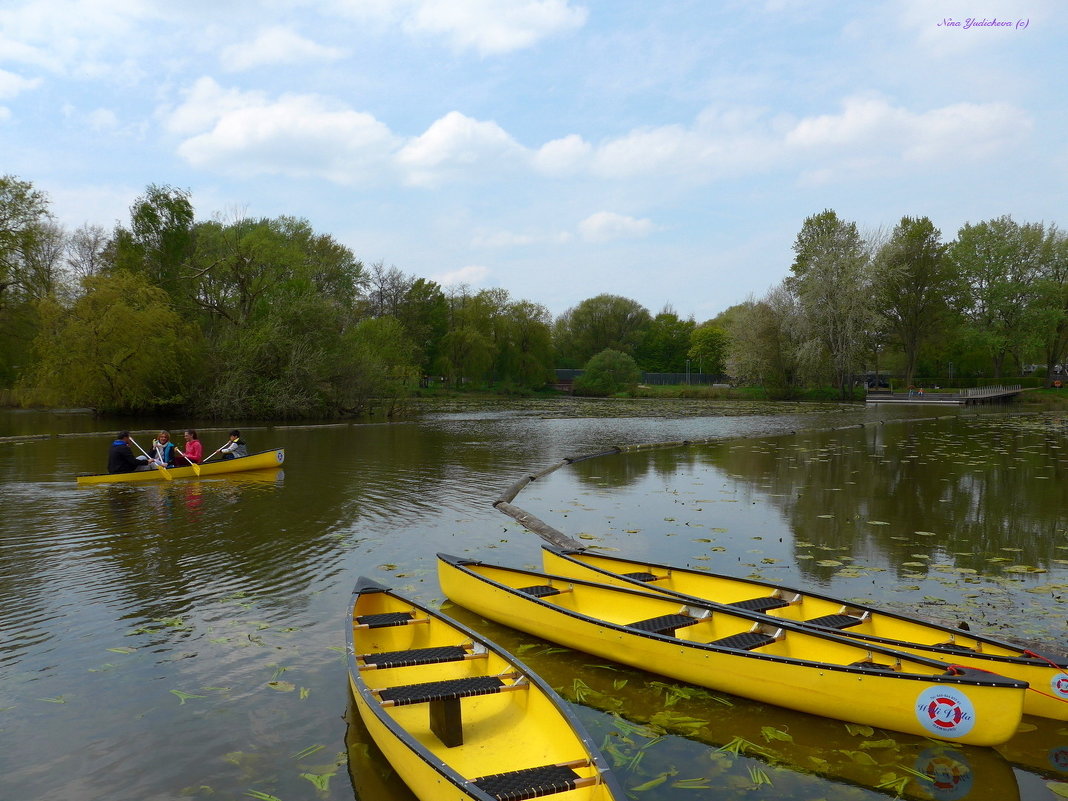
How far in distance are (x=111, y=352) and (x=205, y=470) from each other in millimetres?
22885

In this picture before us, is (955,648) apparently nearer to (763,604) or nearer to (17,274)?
(763,604)

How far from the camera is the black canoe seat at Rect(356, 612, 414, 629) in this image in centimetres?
691

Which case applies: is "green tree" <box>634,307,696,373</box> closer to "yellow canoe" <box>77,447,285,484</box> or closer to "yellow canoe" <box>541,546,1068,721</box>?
"yellow canoe" <box>77,447,285,484</box>

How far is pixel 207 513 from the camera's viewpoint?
14672 millimetres

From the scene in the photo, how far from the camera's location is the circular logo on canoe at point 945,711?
17.7 ft

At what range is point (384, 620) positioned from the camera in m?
7.04

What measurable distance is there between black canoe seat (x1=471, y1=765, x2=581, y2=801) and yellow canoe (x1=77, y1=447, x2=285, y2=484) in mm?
16654

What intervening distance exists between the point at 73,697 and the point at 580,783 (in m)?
5.11

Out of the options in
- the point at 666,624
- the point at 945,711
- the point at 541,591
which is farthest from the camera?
the point at 541,591

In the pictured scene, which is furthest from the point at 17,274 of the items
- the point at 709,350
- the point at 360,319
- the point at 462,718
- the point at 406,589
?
the point at 709,350

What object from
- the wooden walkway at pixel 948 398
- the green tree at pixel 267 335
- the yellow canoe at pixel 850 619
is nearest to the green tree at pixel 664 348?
the wooden walkway at pixel 948 398

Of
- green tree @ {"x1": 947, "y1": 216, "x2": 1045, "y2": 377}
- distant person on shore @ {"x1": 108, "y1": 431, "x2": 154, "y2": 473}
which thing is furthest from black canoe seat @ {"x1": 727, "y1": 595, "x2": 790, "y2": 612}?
green tree @ {"x1": 947, "y1": 216, "x2": 1045, "y2": 377}

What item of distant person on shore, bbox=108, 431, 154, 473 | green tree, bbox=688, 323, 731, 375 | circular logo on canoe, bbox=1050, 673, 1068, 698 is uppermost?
green tree, bbox=688, 323, 731, 375

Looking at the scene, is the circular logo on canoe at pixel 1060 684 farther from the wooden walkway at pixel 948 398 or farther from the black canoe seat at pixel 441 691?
the wooden walkway at pixel 948 398
